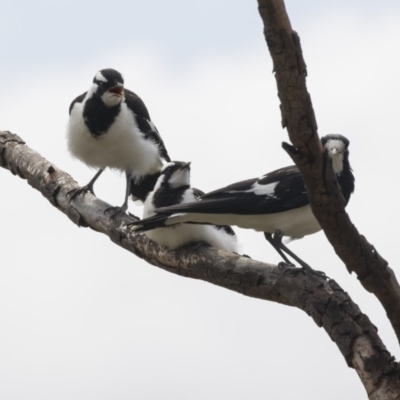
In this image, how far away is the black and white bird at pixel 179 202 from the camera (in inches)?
288

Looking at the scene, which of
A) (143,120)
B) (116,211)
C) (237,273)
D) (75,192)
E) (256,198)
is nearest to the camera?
(237,273)

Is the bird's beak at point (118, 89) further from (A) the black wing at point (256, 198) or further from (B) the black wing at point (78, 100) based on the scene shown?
(A) the black wing at point (256, 198)

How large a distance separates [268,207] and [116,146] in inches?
107

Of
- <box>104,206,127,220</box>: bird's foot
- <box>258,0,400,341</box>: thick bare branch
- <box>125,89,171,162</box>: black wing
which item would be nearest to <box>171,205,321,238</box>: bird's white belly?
<box>104,206,127,220</box>: bird's foot

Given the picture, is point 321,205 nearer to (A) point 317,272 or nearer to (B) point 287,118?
(B) point 287,118

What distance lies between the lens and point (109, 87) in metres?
9.21

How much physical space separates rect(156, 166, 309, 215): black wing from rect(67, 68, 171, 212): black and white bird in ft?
7.17

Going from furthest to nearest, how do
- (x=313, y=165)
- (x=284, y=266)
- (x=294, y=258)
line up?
1. (x=294, y=258)
2. (x=284, y=266)
3. (x=313, y=165)

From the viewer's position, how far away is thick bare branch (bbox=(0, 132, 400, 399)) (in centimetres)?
520

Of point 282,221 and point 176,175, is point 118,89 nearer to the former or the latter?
point 176,175

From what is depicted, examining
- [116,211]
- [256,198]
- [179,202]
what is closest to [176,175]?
[179,202]

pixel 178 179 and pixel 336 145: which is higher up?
pixel 178 179

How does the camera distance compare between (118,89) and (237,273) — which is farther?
(118,89)

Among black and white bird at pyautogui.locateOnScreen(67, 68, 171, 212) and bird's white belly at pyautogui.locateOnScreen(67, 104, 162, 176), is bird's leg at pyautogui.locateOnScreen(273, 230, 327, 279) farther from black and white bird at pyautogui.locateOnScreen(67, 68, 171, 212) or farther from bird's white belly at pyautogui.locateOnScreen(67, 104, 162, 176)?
bird's white belly at pyautogui.locateOnScreen(67, 104, 162, 176)
